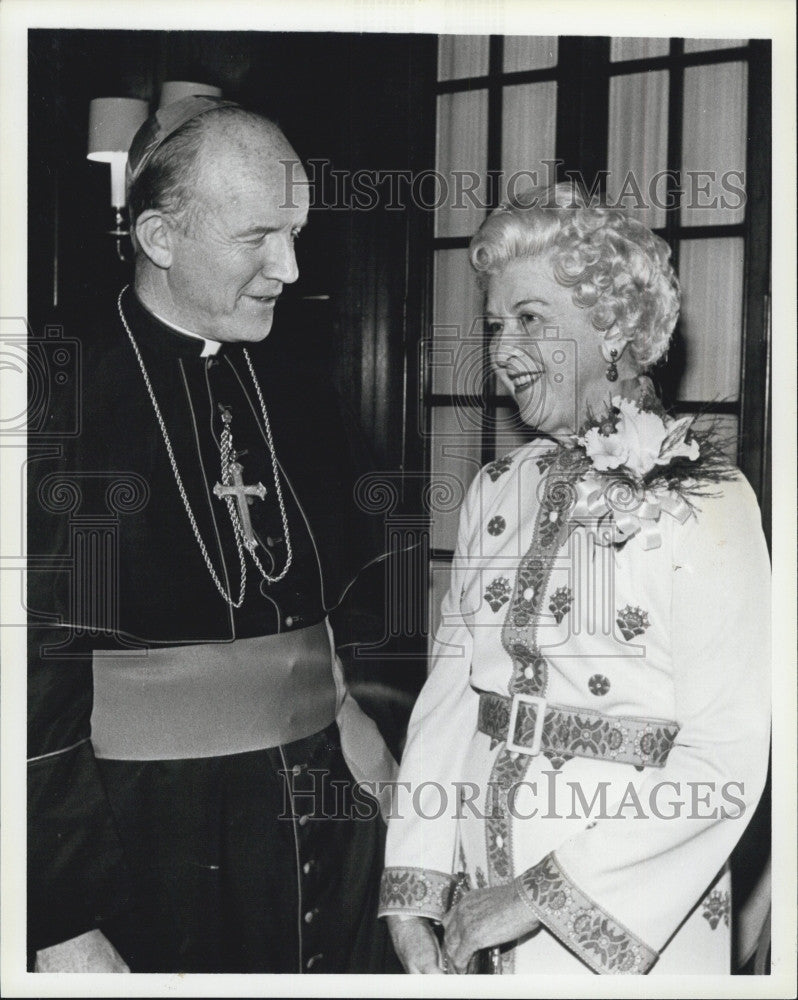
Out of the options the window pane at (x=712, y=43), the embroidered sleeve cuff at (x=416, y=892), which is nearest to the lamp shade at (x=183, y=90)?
the window pane at (x=712, y=43)

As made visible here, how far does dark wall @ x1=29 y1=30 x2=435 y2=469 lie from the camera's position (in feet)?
5.14

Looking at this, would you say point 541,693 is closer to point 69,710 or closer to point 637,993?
point 637,993

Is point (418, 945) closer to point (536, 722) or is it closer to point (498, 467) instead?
point (536, 722)

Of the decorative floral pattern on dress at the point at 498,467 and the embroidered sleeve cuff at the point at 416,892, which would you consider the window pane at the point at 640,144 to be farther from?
the embroidered sleeve cuff at the point at 416,892

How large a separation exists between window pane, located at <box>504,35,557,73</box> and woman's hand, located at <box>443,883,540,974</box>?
126cm

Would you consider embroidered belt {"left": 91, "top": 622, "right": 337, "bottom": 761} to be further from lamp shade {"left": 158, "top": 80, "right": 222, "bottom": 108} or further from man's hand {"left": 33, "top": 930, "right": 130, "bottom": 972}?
lamp shade {"left": 158, "top": 80, "right": 222, "bottom": 108}

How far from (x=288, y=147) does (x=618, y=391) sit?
0.63 meters

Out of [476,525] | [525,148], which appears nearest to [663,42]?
[525,148]

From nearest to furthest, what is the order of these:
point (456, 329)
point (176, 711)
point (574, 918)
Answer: point (574, 918) → point (176, 711) → point (456, 329)

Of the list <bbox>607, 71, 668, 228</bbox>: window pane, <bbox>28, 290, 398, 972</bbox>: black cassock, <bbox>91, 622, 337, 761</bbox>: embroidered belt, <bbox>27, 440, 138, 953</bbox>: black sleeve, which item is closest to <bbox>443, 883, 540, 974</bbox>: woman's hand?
<bbox>28, 290, 398, 972</bbox>: black cassock

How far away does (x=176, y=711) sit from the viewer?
1511mm

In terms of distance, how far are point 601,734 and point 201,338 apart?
0.84 meters

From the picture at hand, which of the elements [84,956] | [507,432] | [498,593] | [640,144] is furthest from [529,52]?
[84,956]

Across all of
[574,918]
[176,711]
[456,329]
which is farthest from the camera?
[456,329]
